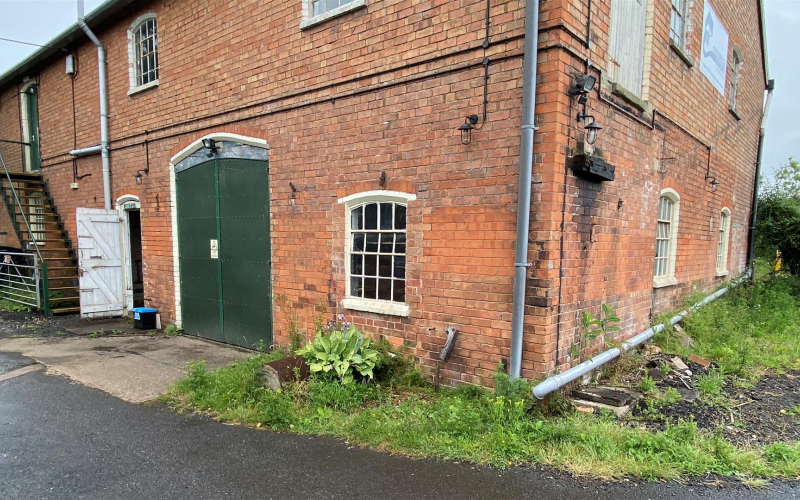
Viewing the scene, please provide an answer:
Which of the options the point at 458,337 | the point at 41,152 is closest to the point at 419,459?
the point at 458,337

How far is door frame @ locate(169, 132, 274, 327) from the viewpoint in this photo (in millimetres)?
6574

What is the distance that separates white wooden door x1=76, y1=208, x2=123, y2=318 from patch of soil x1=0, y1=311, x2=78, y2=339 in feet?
2.01

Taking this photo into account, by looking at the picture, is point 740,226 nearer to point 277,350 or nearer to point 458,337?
point 458,337

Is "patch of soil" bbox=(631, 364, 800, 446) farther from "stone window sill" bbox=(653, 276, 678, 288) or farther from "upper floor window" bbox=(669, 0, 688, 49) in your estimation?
A: "upper floor window" bbox=(669, 0, 688, 49)

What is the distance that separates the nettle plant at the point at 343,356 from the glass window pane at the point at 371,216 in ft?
4.33

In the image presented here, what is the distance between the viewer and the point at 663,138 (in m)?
6.34

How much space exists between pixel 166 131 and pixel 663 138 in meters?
8.34

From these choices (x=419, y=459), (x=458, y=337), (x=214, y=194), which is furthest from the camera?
(x=214, y=194)

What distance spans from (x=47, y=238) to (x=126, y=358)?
7.14 metres

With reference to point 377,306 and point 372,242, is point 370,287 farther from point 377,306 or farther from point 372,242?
point 372,242

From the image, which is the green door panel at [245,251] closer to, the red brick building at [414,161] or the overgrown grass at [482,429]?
the red brick building at [414,161]

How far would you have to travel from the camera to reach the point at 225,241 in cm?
721

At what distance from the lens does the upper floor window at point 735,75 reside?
9.55 m

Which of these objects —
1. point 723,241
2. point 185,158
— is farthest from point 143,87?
point 723,241
